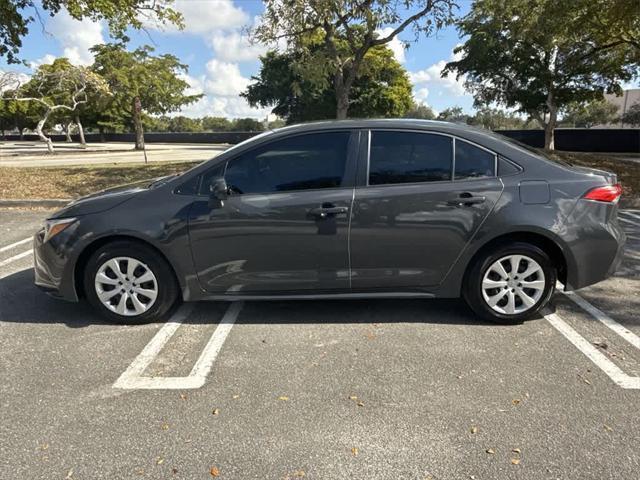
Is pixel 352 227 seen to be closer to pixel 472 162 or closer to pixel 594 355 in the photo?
pixel 472 162

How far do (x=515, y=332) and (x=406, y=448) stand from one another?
1767mm

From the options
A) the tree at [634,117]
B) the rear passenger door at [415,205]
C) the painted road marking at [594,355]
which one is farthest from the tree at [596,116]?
the rear passenger door at [415,205]

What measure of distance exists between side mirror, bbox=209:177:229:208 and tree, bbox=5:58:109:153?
27.3 metres

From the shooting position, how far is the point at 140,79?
31.7m

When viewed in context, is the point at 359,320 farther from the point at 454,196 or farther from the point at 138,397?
the point at 138,397

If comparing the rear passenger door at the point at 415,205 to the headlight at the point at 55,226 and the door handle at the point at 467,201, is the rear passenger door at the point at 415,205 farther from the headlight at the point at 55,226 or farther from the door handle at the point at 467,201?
the headlight at the point at 55,226

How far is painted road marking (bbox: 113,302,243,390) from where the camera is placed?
3.15 m

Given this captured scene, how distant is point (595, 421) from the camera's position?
107 inches

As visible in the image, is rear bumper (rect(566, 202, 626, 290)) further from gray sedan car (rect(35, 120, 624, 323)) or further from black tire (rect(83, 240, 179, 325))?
black tire (rect(83, 240, 179, 325))

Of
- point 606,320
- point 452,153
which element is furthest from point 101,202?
point 606,320

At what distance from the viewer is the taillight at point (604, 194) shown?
384 centimetres

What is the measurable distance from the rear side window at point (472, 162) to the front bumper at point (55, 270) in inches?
125

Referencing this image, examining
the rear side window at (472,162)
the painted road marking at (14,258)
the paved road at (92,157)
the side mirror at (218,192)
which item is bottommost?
the painted road marking at (14,258)

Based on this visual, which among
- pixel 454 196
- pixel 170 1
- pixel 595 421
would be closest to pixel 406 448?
pixel 595 421
